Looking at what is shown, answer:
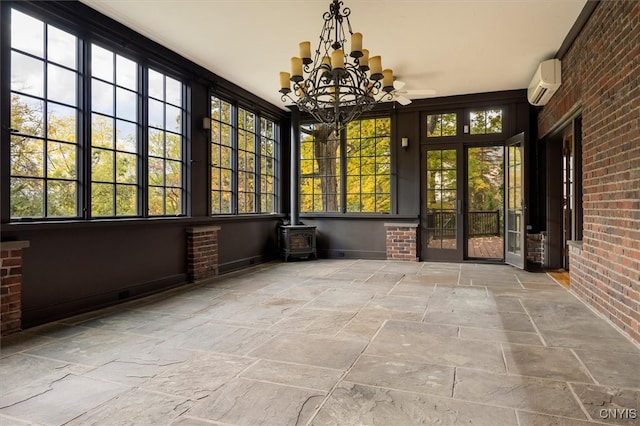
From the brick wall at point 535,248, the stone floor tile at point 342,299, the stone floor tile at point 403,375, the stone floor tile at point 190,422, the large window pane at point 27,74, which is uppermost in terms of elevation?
the large window pane at point 27,74

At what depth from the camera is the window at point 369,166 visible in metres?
6.95

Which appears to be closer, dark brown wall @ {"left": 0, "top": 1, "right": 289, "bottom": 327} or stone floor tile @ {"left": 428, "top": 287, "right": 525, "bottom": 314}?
dark brown wall @ {"left": 0, "top": 1, "right": 289, "bottom": 327}

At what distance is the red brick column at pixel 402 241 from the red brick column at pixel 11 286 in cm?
525

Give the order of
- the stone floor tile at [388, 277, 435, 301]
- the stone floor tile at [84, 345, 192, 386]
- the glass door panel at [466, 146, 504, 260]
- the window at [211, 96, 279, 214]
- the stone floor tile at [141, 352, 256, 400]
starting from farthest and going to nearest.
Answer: the glass door panel at [466, 146, 504, 260] < the window at [211, 96, 279, 214] < the stone floor tile at [388, 277, 435, 301] < the stone floor tile at [84, 345, 192, 386] < the stone floor tile at [141, 352, 256, 400]

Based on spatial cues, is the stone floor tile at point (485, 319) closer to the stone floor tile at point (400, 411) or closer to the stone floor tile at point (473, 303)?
the stone floor tile at point (473, 303)

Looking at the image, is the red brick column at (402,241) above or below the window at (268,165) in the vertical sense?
below

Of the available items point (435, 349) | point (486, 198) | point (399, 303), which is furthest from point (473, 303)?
point (486, 198)

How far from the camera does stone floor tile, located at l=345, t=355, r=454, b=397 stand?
2031mm

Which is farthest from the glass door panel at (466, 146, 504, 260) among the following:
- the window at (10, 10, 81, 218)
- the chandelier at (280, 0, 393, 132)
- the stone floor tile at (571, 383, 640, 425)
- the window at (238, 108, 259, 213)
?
the window at (10, 10, 81, 218)

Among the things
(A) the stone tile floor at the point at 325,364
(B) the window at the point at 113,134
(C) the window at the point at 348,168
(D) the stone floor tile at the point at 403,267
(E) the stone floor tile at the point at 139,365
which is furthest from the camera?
(C) the window at the point at 348,168

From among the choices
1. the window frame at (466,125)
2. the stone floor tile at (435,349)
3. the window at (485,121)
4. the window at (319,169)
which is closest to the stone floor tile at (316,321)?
the stone floor tile at (435,349)

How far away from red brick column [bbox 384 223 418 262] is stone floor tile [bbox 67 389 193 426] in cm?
530

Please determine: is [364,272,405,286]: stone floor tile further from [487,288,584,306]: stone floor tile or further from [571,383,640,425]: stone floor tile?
[571,383,640,425]: stone floor tile

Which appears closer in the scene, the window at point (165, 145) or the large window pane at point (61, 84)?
the large window pane at point (61, 84)
